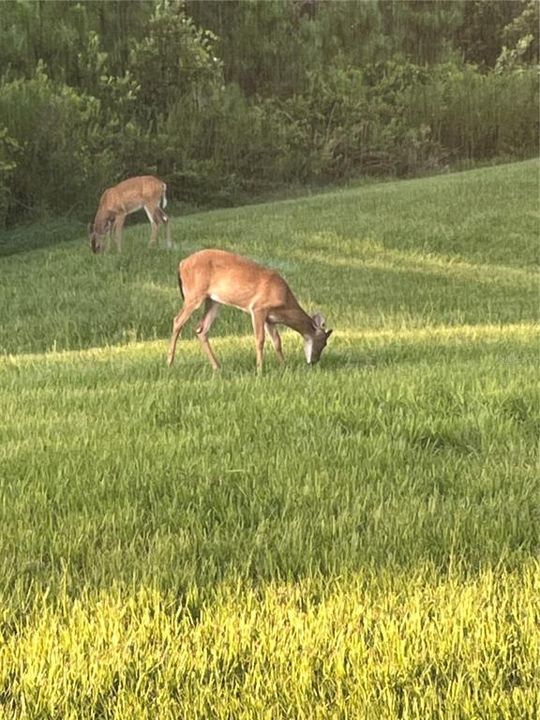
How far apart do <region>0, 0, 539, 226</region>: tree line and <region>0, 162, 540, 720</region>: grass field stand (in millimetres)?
22130

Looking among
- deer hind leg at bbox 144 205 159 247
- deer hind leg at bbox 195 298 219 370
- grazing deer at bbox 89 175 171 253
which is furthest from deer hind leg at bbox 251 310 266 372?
grazing deer at bbox 89 175 171 253

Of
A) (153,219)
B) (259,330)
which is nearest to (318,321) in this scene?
(259,330)

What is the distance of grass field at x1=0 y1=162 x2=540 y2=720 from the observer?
216 centimetres

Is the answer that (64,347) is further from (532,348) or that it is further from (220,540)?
A: (220,540)

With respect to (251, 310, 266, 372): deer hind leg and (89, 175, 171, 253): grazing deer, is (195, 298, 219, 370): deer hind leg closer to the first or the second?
(251, 310, 266, 372): deer hind leg

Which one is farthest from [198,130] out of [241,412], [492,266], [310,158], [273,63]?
[241,412]

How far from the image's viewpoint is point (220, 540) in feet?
9.77

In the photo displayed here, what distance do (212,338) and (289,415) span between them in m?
5.55

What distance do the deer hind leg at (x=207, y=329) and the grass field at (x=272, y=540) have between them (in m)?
0.23

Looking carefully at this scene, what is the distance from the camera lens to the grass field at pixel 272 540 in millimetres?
2162

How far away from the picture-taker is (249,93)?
133 ft

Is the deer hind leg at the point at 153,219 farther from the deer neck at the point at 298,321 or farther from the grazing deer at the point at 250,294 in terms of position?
the deer neck at the point at 298,321

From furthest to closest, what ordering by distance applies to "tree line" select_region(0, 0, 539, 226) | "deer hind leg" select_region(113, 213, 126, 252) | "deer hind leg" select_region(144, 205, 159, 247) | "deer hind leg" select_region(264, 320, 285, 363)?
"tree line" select_region(0, 0, 539, 226)
"deer hind leg" select_region(144, 205, 159, 247)
"deer hind leg" select_region(113, 213, 126, 252)
"deer hind leg" select_region(264, 320, 285, 363)

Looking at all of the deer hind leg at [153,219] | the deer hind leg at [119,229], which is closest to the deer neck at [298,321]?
the deer hind leg at [119,229]
